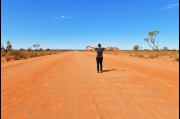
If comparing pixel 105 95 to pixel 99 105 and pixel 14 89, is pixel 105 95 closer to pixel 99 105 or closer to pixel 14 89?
pixel 99 105

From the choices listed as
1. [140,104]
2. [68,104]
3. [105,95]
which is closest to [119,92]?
[105,95]

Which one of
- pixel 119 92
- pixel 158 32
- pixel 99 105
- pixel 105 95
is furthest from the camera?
pixel 158 32

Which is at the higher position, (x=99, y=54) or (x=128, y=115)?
(x=99, y=54)

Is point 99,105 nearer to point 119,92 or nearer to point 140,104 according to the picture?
Result: point 140,104

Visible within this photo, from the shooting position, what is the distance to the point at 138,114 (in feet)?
16.8

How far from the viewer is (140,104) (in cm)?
600

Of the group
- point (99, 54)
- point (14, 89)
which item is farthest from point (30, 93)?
point (99, 54)

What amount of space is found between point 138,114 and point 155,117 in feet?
1.29

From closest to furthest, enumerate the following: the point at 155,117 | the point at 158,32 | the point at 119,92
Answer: the point at 155,117 < the point at 119,92 < the point at 158,32

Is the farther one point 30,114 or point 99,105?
point 99,105

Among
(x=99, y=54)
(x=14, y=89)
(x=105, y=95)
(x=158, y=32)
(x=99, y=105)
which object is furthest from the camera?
(x=158, y=32)

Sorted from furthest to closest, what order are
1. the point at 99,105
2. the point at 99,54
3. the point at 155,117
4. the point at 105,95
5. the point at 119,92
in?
the point at 99,54 < the point at 119,92 < the point at 105,95 < the point at 99,105 < the point at 155,117

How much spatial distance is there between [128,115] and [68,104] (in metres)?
1.84

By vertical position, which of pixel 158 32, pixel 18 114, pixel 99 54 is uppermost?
pixel 158 32
